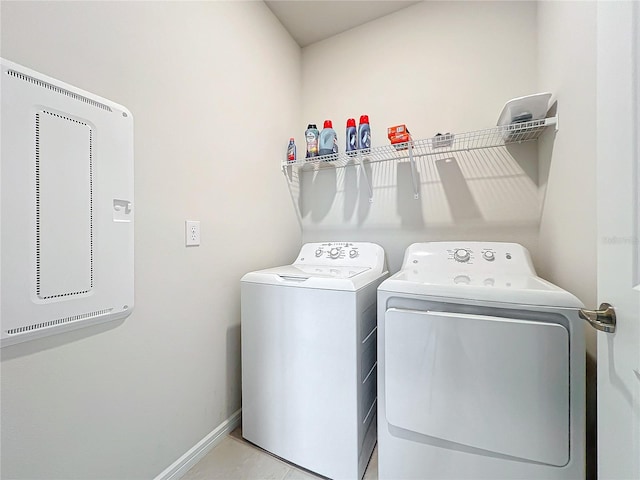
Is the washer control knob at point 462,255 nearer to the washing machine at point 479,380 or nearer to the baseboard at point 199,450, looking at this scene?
the washing machine at point 479,380

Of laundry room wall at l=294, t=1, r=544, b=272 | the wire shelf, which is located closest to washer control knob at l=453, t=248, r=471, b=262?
laundry room wall at l=294, t=1, r=544, b=272

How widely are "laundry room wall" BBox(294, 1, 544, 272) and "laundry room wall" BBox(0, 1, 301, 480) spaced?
1.69 feet

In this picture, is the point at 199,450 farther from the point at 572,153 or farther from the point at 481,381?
the point at 572,153

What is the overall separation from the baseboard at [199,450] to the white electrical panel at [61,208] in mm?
776

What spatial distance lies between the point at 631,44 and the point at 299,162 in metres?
1.58

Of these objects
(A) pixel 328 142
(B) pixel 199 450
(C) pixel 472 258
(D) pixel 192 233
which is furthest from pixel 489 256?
(B) pixel 199 450

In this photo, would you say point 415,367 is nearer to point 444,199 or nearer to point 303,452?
point 303,452

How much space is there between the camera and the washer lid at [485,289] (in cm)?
90

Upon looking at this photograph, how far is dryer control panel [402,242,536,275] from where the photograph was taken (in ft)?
4.55

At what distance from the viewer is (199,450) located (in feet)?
4.38

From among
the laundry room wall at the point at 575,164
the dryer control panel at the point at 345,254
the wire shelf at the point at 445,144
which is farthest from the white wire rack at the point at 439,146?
the dryer control panel at the point at 345,254

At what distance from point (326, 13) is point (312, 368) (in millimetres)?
2310

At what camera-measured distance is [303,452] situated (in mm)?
1291

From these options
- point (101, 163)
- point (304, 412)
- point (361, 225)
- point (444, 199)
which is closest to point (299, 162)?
point (361, 225)
